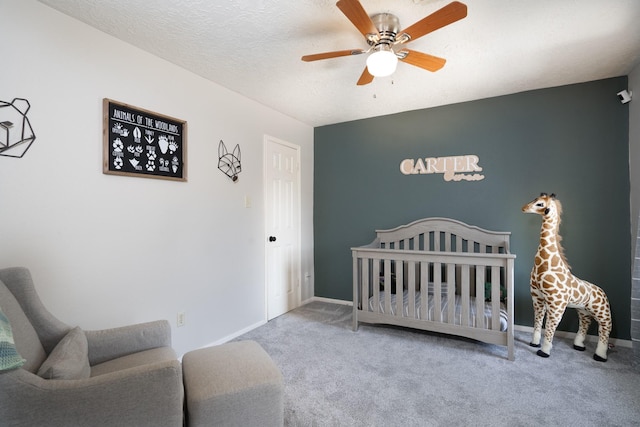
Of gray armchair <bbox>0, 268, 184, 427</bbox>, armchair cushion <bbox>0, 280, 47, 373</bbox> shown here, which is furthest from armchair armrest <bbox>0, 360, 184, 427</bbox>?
armchair cushion <bbox>0, 280, 47, 373</bbox>

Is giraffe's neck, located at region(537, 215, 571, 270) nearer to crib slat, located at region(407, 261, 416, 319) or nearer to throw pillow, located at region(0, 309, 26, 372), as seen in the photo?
crib slat, located at region(407, 261, 416, 319)

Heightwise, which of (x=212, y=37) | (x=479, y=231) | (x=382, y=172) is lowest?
(x=479, y=231)

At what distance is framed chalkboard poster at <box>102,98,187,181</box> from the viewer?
1.96m

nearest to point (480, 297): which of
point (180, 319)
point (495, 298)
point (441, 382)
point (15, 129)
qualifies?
point (495, 298)

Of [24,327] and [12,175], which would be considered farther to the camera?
[12,175]

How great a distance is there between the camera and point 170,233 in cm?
232

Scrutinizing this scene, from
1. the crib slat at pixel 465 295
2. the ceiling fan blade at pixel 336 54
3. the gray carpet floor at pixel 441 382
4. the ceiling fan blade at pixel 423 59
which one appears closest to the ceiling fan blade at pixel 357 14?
the ceiling fan blade at pixel 336 54

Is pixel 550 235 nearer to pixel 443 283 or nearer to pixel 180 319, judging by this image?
pixel 443 283

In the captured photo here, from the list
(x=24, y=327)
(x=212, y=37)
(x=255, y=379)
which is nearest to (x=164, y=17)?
(x=212, y=37)

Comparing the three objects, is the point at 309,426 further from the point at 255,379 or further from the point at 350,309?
the point at 350,309

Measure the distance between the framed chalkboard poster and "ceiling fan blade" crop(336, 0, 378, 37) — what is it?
1510 mm

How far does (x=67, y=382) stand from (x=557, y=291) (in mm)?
2982

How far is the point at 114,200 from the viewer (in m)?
1.99

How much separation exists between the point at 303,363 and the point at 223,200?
1.52 m
